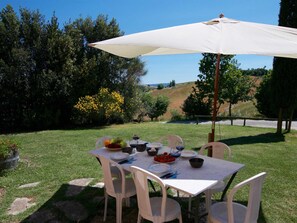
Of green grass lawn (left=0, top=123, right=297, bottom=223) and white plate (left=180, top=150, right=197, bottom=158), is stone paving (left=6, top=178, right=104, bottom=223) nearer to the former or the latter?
green grass lawn (left=0, top=123, right=297, bottom=223)

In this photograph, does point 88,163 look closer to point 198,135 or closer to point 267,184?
point 267,184

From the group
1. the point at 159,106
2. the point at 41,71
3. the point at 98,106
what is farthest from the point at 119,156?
the point at 159,106

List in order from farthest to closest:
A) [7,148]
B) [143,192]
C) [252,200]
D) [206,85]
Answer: [206,85]
[7,148]
[143,192]
[252,200]

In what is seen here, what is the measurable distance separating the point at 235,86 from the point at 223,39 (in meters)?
17.3

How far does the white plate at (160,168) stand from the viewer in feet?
8.48

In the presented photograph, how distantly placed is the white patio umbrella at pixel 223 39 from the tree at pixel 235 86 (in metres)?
16.0

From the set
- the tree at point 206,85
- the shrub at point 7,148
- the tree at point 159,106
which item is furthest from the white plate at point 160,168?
the tree at point 206,85

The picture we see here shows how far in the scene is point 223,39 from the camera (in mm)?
2609

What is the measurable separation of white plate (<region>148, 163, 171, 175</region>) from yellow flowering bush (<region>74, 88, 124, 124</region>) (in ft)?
28.0

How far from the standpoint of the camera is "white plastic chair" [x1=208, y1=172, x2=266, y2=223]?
2134 millimetres

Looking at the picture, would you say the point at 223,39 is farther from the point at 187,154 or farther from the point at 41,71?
the point at 41,71

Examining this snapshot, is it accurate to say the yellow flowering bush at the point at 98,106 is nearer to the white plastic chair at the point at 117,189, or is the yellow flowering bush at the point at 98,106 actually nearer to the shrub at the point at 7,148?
the shrub at the point at 7,148

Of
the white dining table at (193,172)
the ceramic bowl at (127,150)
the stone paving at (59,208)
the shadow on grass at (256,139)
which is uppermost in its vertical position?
the ceramic bowl at (127,150)

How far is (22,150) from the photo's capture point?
636 centimetres
